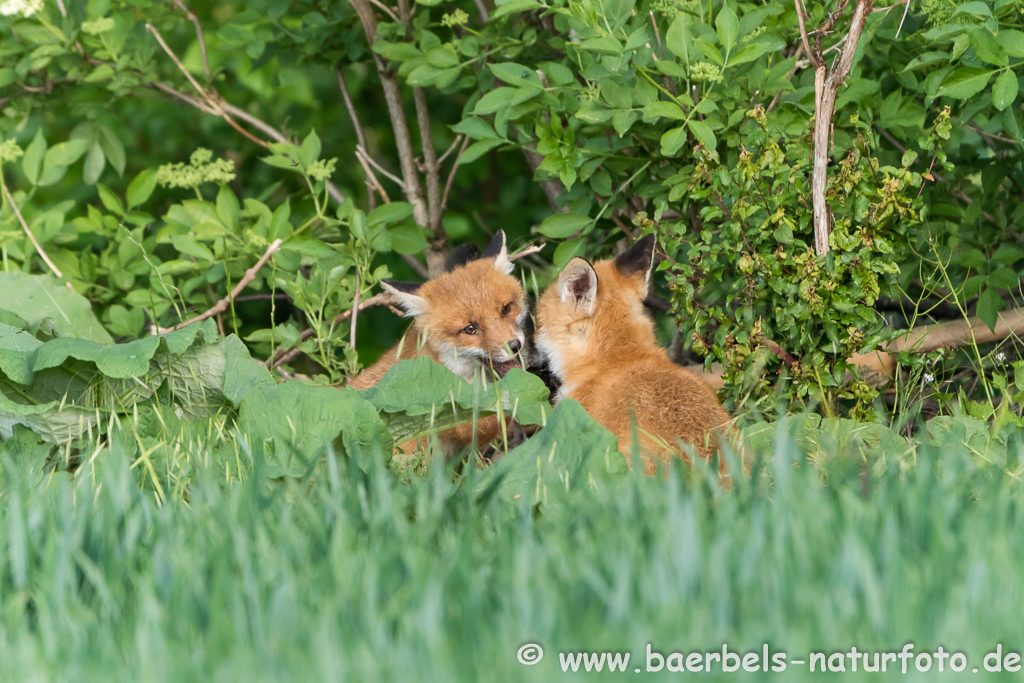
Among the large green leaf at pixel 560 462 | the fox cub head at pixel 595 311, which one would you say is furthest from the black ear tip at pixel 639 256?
the large green leaf at pixel 560 462

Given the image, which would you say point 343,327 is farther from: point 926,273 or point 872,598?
point 872,598

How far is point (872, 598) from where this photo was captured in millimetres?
1650

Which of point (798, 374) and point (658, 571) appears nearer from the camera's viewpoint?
point (658, 571)

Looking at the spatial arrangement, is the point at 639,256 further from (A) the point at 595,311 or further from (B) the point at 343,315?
(B) the point at 343,315

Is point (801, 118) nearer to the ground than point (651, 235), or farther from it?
farther from it

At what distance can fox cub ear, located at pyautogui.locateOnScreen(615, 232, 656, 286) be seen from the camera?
3.69 m

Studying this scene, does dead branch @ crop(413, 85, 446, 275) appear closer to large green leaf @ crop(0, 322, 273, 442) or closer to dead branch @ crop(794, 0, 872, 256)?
large green leaf @ crop(0, 322, 273, 442)

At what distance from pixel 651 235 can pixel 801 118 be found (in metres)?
0.79

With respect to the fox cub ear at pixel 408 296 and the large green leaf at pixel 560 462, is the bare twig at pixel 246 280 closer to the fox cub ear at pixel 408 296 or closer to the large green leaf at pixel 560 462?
the fox cub ear at pixel 408 296

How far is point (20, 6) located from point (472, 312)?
8.15ft

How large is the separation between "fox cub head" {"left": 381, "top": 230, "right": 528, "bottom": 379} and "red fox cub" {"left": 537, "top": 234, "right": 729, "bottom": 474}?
0.98 ft

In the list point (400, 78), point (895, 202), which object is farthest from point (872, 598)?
point (400, 78)

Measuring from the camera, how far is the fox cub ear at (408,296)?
4.22 meters

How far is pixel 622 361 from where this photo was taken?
350cm
